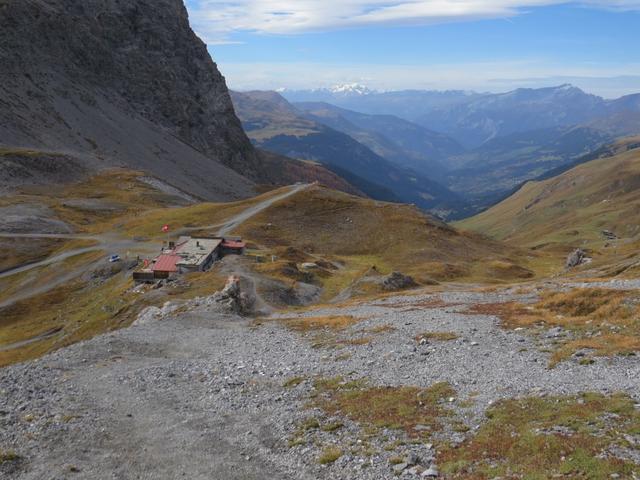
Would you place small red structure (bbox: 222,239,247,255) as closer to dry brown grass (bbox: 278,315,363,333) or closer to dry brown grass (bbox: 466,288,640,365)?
dry brown grass (bbox: 278,315,363,333)

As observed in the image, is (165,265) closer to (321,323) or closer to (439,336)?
(321,323)

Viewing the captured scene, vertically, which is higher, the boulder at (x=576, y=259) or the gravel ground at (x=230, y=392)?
the gravel ground at (x=230, y=392)

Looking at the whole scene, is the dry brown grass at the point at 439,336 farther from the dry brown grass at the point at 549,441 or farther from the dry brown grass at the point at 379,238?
the dry brown grass at the point at 379,238

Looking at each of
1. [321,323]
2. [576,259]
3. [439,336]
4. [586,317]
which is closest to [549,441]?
[439,336]

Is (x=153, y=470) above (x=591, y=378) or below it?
below

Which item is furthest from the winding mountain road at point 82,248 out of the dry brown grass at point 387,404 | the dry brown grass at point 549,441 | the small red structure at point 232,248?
the dry brown grass at point 549,441

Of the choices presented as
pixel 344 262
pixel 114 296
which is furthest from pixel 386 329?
pixel 344 262

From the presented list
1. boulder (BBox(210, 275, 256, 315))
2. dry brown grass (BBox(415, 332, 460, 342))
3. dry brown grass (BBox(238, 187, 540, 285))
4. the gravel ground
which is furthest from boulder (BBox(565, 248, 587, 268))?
dry brown grass (BBox(415, 332, 460, 342))

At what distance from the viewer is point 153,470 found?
22.5m

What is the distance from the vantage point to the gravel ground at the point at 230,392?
2259cm

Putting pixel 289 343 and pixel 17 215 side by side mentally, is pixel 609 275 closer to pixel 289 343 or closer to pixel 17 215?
pixel 289 343

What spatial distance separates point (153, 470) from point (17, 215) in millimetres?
117402

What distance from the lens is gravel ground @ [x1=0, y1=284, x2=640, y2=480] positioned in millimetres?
22594

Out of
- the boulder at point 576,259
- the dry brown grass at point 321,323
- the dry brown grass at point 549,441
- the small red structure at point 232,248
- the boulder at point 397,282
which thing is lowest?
the boulder at point 576,259
